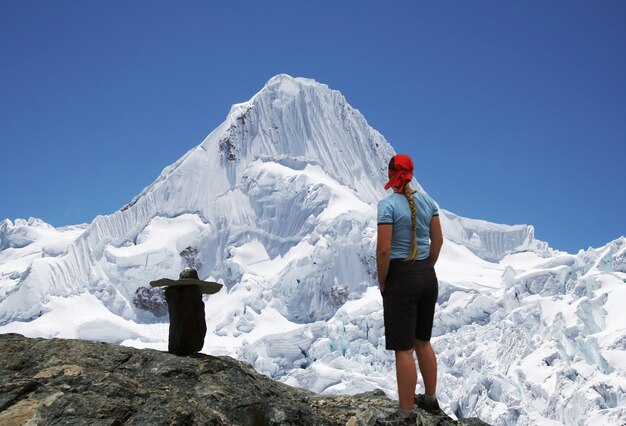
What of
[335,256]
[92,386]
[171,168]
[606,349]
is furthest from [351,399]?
[171,168]

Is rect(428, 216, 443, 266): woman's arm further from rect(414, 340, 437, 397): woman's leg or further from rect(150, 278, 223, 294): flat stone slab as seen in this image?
rect(150, 278, 223, 294): flat stone slab

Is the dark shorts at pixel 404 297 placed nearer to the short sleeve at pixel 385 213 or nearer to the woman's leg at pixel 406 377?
the woman's leg at pixel 406 377

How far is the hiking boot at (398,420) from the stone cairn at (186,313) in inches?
71.6

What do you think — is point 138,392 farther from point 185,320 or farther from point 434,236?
point 434,236

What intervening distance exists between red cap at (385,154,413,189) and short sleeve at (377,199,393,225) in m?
0.24

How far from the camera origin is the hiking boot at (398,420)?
4.87 m

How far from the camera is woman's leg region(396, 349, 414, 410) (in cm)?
488

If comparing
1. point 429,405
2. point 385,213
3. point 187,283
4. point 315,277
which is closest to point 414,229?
point 385,213

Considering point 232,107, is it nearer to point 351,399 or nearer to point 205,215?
point 205,215

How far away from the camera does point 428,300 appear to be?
16.7ft

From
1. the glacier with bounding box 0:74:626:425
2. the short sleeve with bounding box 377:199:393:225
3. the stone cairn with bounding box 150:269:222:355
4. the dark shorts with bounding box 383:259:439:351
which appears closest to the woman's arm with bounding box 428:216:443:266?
the dark shorts with bounding box 383:259:439:351

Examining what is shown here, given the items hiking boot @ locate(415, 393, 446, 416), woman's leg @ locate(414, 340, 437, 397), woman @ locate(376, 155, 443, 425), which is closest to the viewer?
woman @ locate(376, 155, 443, 425)

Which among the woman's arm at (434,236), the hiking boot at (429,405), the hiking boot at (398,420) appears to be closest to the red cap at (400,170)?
the woman's arm at (434,236)

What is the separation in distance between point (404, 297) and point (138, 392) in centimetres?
201
